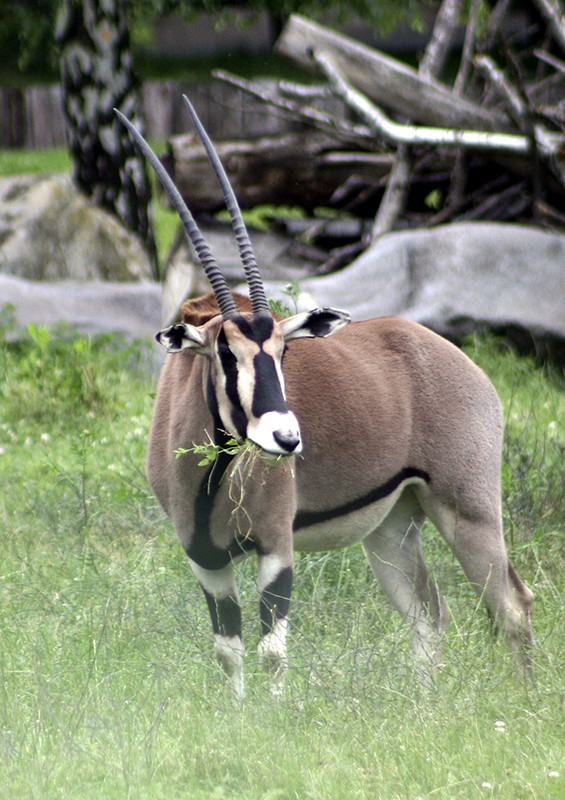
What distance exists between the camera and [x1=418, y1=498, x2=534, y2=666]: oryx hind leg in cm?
486

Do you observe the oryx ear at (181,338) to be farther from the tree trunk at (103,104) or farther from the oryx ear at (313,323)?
the tree trunk at (103,104)

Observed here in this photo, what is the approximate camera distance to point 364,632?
4.70 m

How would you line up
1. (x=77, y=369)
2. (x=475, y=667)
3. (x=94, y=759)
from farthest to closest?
(x=77, y=369) → (x=475, y=667) → (x=94, y=759)

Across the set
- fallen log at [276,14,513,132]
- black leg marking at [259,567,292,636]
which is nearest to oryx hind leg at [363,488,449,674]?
black leg marking at [259,567,292,636]

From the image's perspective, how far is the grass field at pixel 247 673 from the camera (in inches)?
142

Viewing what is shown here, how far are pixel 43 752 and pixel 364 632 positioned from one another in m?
1.43

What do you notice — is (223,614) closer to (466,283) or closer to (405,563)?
(405,563)

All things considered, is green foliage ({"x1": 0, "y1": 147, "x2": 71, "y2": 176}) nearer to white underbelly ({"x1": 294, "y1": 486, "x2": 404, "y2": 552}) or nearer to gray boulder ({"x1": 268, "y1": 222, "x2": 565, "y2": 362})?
gray boulder ({"x1": 268, "y1": 222, "x2": 565, "y2": 362})

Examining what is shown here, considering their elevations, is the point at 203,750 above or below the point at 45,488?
above

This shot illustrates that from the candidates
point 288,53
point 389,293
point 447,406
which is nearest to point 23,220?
point 288,53

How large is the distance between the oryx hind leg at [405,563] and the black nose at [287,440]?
4.53 feet

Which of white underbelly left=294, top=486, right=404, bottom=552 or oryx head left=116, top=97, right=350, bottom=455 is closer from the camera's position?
oryx head left=116, top=97, right=350, bottom=455

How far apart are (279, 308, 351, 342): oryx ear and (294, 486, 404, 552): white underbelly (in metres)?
0.77

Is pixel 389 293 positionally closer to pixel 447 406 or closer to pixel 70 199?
pixel 70 199
